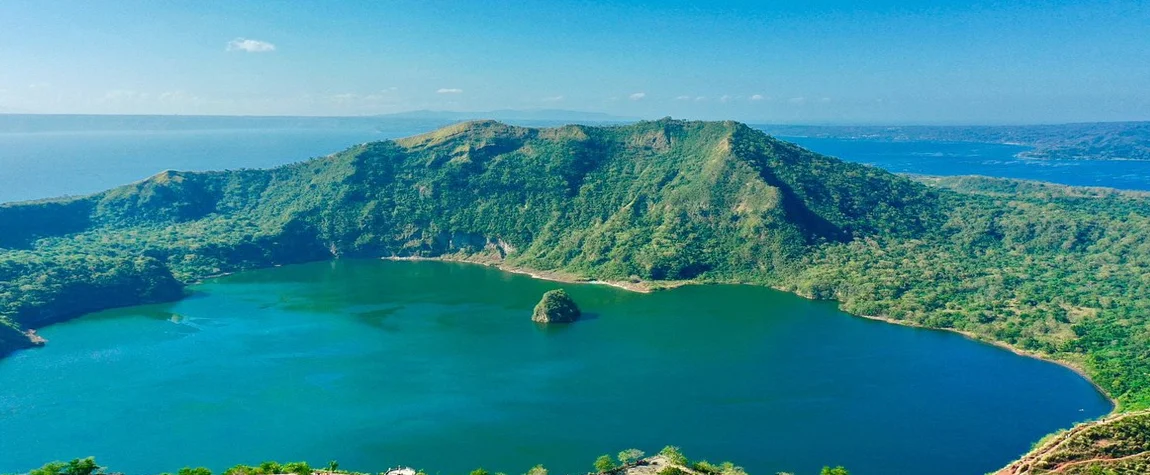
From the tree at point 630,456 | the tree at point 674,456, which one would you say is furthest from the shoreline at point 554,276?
the tree at point 674,456

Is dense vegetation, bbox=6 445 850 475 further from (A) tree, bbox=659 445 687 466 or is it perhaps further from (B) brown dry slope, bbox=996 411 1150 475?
(B) brown dry slope, bbox=996 411 1150 475

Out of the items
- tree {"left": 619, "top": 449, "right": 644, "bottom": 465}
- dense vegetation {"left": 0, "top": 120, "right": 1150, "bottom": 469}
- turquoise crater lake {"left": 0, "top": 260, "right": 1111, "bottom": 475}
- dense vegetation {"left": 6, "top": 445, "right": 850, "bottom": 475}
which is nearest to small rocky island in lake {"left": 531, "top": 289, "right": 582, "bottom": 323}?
turquoise crater lake {"left": 0, "top": 260, "right": 1111, "bottom": 475}

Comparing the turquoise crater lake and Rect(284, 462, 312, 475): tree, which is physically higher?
Rect(284, 462, 312, 475): tree

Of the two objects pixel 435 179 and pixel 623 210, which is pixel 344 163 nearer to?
pixel 435 179

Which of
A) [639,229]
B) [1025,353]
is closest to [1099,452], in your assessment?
[1025,353]

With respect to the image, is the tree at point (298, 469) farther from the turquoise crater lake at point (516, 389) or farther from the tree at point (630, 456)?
the tree at point (630, 456)

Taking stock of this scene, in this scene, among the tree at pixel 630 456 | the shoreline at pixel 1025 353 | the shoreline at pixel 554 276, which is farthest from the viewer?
the shoreline at pixel 554 276

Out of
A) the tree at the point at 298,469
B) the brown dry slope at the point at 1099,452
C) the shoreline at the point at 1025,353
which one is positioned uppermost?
the brown dry slope at the point at 1099,452
